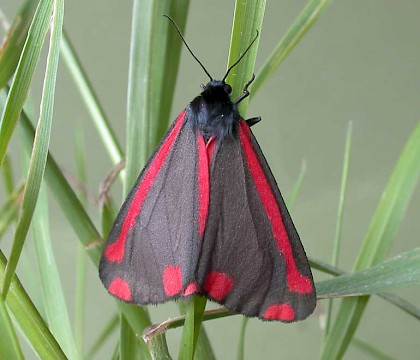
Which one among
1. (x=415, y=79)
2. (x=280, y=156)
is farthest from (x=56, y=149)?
(x=415, y=79)

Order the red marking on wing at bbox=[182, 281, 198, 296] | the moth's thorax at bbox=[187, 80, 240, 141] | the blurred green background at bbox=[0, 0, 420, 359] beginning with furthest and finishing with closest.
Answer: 1. the blurred green background at bbox=[0, 0, 420, 359]
2. the moth's thorax at bbox=[187, 80, 240, 141]
3. the red marking on wing at bbox=[182, 281, 198, 296]

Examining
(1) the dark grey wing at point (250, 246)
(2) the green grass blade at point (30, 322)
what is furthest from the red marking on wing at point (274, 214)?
(2) the green grass blade at point (30, 322)

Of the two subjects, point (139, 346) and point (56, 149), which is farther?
point (56, 149)

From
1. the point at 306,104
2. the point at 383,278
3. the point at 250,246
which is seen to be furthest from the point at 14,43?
the point at 306,104

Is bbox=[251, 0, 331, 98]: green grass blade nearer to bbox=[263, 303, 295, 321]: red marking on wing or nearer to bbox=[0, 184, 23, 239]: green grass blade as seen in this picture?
bbox=[263, 303, 295, 321]: red marking on wing

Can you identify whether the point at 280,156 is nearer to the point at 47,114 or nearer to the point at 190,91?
the point at 190,91

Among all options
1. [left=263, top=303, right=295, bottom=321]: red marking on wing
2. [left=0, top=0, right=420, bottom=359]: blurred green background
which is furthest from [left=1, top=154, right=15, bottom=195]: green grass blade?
[left=0, top=0, right=420, bottom=359]: blurred green background

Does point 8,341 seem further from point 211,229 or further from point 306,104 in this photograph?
point 306,104
